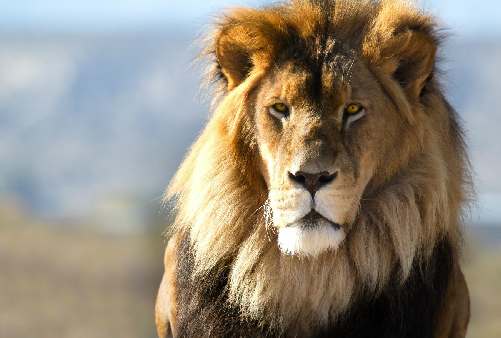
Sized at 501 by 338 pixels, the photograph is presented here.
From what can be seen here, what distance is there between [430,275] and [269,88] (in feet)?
2.72

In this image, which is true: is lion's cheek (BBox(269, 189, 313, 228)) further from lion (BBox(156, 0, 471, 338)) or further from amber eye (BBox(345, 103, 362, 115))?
amber eye (BBox(345, 103, 362, 115))

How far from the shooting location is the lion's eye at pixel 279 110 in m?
4.12

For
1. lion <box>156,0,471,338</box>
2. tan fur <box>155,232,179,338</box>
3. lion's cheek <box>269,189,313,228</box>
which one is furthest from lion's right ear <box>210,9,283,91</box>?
tan fur <box>155,232,179,338</box>

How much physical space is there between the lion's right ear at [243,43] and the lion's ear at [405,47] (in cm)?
32

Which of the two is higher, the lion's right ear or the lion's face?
the lion's right ear

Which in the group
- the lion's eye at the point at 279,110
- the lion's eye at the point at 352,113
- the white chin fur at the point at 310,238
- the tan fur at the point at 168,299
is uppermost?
the lion's eye at the point at 279,110

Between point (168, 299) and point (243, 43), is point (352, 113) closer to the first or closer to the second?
point (243, 43)

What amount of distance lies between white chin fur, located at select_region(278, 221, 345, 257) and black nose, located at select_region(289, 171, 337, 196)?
0.13m

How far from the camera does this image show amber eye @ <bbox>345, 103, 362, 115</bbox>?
411 cm

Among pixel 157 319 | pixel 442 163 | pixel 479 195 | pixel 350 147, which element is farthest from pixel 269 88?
pixel 157 319

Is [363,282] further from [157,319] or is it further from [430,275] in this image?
[157,319]

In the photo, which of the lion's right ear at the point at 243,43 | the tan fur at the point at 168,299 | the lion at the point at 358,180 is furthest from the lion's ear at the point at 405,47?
the tan fur at the point at 168,299

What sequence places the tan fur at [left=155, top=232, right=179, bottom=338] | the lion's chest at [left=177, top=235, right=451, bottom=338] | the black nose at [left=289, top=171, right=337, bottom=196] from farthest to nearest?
the tan fur at [left=155, top=232, right=179, bottom=338]
the lion's chest at [left=177, top=235, right=451, bottom=338]
the black nose at [left=289, top=171, right=337, bottom=196]

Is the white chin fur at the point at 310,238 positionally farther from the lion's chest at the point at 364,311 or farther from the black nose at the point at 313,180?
the lion's chest at the point at 364,311
